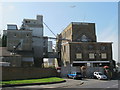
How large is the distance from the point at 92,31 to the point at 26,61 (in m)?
26.2

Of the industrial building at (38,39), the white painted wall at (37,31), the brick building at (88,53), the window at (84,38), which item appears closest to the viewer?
the brick building at (88,53)

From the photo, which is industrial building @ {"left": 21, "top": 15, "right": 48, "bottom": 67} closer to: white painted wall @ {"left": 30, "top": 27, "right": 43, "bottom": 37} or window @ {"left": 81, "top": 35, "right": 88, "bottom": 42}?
white painted wall @ {"left": 30, "top": 27, "right": 43, "bottom": 37}

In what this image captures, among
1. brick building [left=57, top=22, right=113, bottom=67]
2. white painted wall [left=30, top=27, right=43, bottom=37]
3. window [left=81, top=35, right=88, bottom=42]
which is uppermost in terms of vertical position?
white painted wall [left=30, top=27, right=43, bottom=37]

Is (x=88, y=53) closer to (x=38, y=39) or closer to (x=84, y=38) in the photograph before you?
(x=84, y=38)

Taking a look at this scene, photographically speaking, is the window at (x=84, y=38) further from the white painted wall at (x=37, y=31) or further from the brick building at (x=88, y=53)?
the white painted wall at (x=37, y=31)

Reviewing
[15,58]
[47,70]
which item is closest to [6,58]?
[15,58]

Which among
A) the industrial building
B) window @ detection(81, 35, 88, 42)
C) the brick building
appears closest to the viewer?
the brick building

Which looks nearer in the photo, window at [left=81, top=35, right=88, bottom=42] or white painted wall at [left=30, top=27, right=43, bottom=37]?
window at [left=81, top=35, right=88, bottom=42]

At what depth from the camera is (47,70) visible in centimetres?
4550

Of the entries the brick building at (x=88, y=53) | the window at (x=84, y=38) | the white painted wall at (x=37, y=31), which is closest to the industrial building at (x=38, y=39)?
the white painted wall at (x=37, y=31)

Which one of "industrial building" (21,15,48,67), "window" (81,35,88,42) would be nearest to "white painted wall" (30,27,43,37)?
"industrial building" (21,15,48,67)

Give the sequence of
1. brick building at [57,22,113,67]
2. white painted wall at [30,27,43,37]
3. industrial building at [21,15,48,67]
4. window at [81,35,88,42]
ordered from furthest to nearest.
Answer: white painted wall at [30,27,43,37] → industrial building at [21,15,48,67] → window at [81,35,88,42] → brick building at [57,22,113,67]

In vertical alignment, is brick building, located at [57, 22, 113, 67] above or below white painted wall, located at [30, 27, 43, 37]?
below

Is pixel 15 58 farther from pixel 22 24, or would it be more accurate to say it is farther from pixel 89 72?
pixel 22 24
